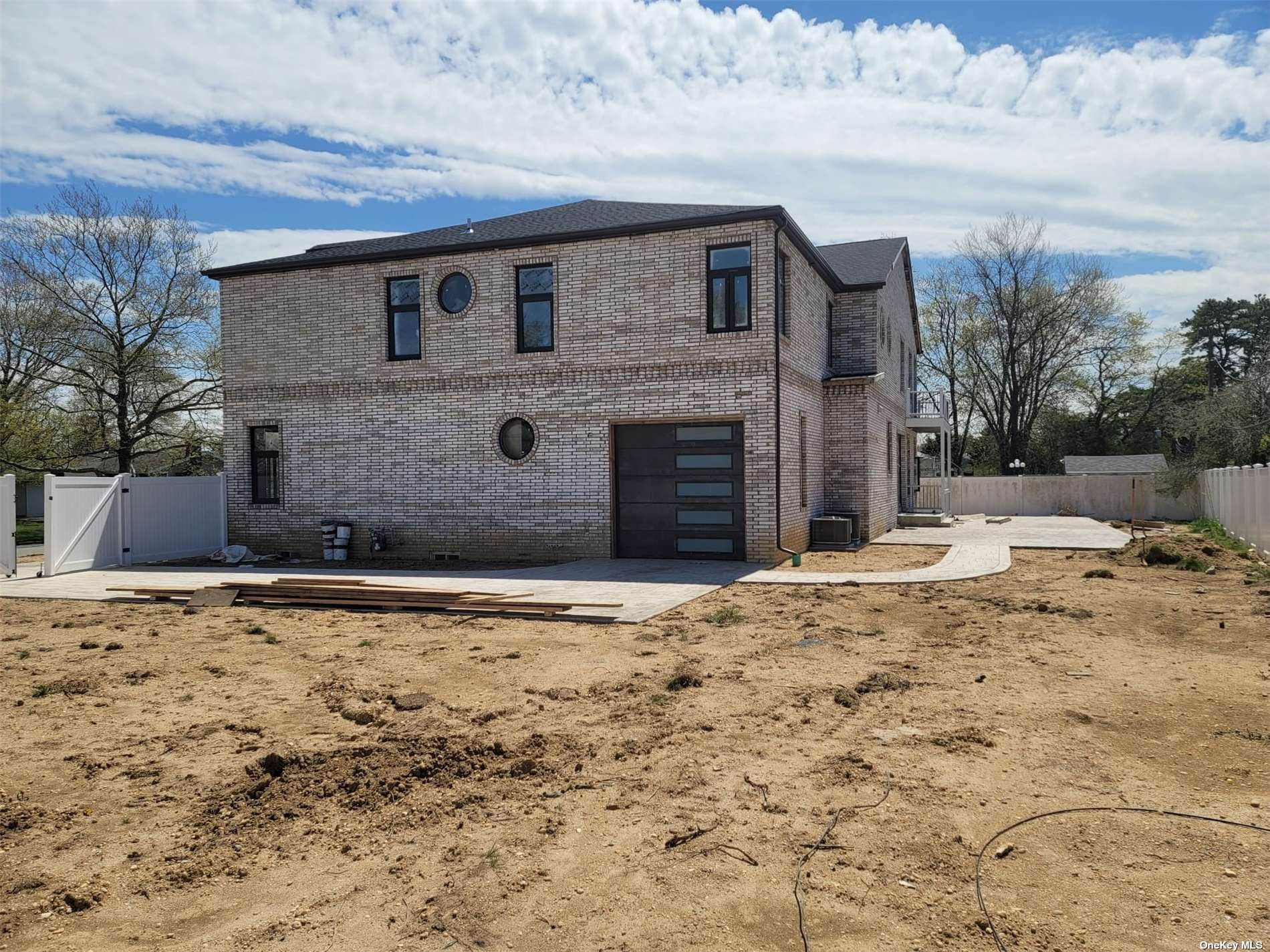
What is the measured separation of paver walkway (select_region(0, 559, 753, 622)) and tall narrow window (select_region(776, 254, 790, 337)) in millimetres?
4531

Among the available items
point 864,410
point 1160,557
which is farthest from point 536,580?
point 1160,557

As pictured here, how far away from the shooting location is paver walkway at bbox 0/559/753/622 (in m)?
10.9

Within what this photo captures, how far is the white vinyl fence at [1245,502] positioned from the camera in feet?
49.0

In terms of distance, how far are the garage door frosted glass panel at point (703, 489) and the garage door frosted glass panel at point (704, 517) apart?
0.29m

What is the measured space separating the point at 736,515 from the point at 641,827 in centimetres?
1108

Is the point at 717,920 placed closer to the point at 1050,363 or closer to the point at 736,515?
the point at 736,515

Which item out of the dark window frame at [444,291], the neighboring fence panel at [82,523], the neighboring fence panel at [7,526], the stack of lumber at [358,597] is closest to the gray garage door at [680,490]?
the dark window frame at [444,291]

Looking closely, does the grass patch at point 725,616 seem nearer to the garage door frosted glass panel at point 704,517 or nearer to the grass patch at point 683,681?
the grass patch at point 683,681

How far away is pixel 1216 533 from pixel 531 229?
17.7 meters

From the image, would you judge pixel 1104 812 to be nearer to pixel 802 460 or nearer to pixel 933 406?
pixel 802 460

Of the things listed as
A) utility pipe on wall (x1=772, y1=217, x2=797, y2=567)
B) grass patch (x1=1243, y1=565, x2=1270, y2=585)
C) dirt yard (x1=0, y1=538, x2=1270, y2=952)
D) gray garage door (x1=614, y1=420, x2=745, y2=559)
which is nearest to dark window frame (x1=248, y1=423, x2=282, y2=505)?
gray garage door (x1=614, y1=420, x2=745, y2=559)

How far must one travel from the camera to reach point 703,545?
15.3 meters

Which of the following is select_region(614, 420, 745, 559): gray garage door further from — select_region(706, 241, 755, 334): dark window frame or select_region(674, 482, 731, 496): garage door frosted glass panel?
select_region(706, 241, 755, 334): dark window frame

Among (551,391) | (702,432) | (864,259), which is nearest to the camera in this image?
(702,432)
